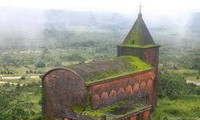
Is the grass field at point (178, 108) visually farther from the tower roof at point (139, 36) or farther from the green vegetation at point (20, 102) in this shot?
the green vegetation at point (20, 102)

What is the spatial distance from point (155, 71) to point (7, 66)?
150 ft

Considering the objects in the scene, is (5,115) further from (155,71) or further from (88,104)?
(155,71)

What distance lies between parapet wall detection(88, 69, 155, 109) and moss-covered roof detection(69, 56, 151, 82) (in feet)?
1.30

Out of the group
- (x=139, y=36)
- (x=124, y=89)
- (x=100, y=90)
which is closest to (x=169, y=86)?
(x=139, y=36)

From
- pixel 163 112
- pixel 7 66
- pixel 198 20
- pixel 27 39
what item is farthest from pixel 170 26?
pixel 163 112

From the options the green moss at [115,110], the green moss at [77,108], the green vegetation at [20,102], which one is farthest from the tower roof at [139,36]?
the green vegetation at [20,102]

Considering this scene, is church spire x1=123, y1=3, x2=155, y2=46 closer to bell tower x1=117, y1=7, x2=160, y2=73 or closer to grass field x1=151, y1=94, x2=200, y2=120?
bell tower x1=117, y1=7, x2=160, y2=73

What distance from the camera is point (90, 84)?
73.7 ft

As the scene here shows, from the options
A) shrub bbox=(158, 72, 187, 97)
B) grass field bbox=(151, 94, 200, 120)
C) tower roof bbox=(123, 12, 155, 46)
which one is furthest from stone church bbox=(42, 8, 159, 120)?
shrub bbox=(158, 72, 187, 97)

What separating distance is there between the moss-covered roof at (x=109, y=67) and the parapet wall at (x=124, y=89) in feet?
1.30

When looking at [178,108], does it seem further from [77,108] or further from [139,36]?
[77,108]

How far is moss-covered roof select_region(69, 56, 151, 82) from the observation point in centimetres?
2350

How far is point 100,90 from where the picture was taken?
23484 mm

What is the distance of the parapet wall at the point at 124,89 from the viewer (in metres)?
23.3
